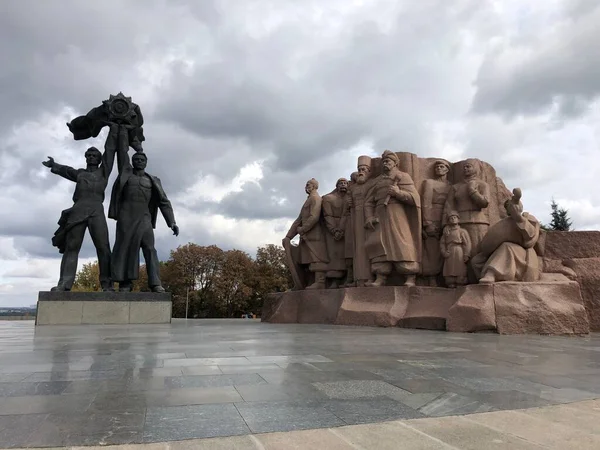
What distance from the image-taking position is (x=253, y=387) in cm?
324

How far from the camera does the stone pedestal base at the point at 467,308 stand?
26.6ft

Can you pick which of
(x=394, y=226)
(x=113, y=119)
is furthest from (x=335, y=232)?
(x=113, y=119)

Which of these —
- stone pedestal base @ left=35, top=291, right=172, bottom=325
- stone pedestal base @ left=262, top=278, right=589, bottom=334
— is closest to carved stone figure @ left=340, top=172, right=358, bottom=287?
stone pedestal base @ left=262, top=278, right=589, bottom=334

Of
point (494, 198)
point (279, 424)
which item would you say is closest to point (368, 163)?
point (494, 198)

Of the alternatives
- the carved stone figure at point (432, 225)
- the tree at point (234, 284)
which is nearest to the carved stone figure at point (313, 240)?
the carved stone figure at point (432, 225)

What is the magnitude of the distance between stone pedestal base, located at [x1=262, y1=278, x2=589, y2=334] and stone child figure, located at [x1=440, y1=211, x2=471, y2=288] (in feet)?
1.39

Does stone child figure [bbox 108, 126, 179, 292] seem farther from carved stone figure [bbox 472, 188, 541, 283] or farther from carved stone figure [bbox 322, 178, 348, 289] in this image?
carved stone figure [bbox 472, 188, 541, 283]

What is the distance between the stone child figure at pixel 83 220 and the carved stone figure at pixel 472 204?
372 inches

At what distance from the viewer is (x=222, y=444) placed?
2049 millimetres

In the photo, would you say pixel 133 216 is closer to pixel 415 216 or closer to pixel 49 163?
pixel 49 163

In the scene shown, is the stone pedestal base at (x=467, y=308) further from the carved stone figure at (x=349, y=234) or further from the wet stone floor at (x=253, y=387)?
the wet stone floor at (x=253, y=387)

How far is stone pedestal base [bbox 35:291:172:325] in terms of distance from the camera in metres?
12.0

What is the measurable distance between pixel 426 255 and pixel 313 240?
3.32m

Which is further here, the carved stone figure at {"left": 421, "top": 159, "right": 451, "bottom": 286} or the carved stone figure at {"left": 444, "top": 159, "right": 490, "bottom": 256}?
the carved stone figure at {"left": 421, "top": 159, "right": 451, "bottom": 286}
